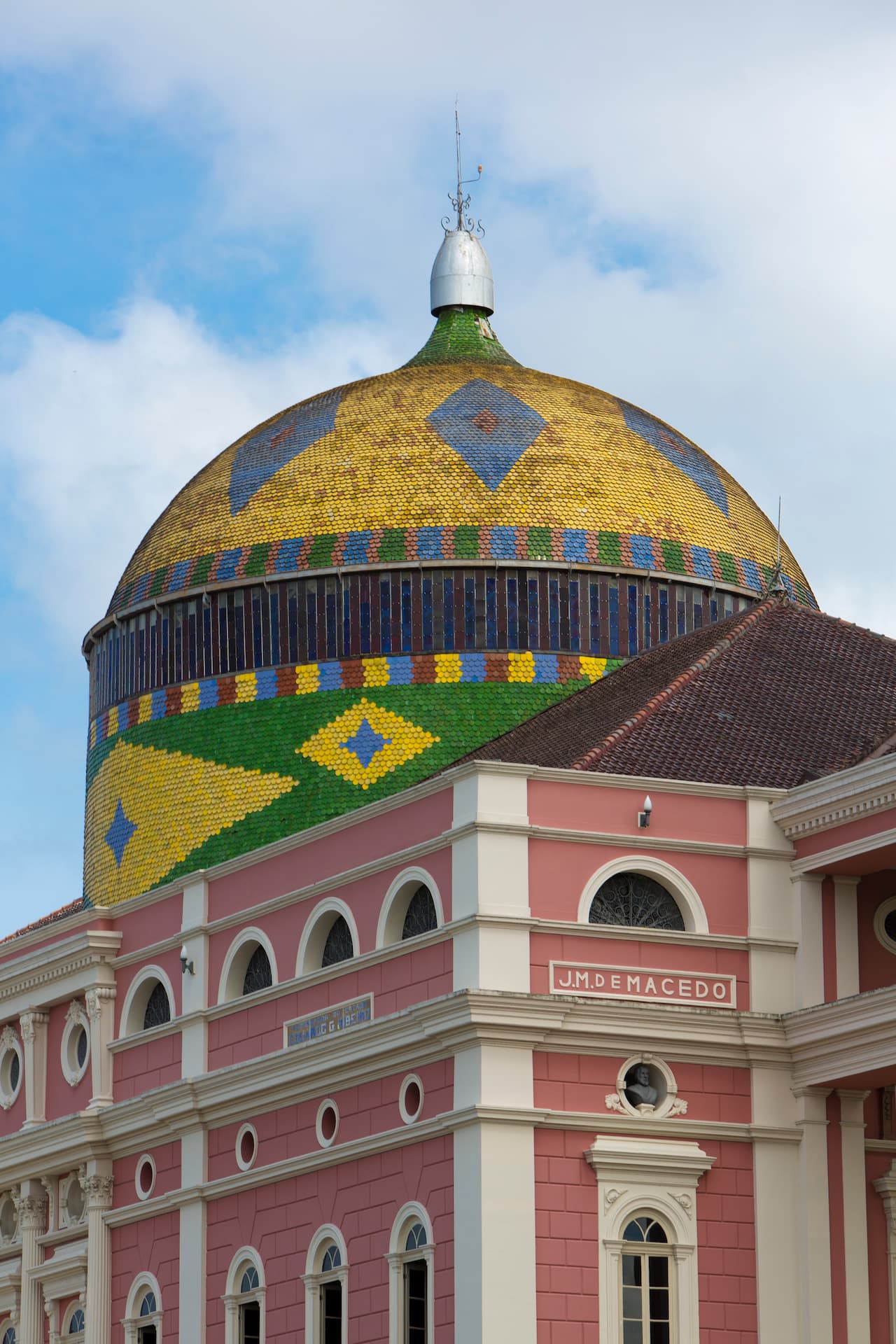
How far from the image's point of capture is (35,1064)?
145 ft

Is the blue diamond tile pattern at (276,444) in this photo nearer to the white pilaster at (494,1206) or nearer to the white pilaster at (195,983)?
the white pilaster at (195,983)

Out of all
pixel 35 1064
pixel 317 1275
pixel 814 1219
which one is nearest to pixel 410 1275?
pixel 317 1275

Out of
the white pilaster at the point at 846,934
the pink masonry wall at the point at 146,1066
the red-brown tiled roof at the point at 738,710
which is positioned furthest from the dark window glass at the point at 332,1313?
the white pilaster at the point at 846,934

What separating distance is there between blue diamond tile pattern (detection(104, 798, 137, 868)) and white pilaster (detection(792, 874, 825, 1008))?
46.6 feet

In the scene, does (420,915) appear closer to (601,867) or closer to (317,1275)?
(601,867)

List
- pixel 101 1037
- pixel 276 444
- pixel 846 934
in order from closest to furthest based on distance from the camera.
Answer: pixel 846 934 → pixel 101 1037 → pixel 276 444

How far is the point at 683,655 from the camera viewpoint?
41.7m

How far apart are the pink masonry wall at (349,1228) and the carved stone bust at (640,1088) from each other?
220cm

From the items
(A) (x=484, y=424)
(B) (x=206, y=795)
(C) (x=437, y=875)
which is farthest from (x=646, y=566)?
(C) (x=437, y=875)

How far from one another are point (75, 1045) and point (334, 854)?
7.48 metres

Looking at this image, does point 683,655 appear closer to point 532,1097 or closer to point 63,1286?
point 532,1097

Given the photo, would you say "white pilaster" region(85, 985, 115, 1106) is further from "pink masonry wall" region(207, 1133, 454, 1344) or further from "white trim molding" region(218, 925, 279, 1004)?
"pink masonry wall" region(207, 1133, 454, 1344)

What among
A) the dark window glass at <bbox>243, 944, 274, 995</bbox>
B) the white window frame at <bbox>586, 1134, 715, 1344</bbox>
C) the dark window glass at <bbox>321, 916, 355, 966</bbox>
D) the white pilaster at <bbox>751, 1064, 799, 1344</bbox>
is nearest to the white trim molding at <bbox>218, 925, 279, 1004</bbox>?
Answer: the dark window glass at <bbox>243, 944, 274, 995</bbox>

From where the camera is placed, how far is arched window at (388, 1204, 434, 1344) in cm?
3491
